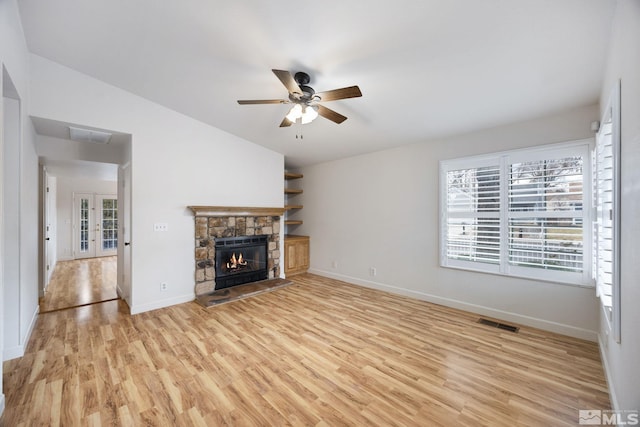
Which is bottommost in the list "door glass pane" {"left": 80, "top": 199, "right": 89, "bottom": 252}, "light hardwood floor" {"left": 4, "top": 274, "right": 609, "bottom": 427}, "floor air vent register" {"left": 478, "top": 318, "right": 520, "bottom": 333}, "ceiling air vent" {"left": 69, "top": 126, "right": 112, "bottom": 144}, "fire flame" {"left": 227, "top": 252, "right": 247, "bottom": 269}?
"light hardwood floor" {"left": 4, "top": 274, "right": 609, "bottom": 427}

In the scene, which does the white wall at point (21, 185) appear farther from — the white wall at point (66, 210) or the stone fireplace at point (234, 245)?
the white wall at point (66, 210)

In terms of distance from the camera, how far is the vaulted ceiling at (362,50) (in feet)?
6.30

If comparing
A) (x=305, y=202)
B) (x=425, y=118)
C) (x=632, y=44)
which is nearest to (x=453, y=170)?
(x=425, y=118)

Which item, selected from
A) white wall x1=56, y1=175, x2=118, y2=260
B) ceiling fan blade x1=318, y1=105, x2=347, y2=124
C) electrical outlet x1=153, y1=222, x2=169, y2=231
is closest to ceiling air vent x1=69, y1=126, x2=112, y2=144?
electrical outlet x1=153, y1=222, x2=169, y2=231

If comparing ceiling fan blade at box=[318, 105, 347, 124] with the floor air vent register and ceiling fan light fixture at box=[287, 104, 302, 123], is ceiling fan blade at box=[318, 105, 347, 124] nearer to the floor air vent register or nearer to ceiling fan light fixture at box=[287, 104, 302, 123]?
ceiling fan light fixture at box=[287, 104, 302, 123]

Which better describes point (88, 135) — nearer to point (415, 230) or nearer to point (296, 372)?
point (296, 372)

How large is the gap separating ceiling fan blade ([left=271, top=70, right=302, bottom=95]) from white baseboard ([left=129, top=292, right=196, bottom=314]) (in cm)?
348

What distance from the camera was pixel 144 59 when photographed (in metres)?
2.83

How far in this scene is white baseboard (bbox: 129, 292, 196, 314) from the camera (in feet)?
11.9

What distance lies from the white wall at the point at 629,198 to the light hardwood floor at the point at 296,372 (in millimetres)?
619

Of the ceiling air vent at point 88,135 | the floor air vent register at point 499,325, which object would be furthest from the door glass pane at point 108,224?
the floor air vent register at point 499,325

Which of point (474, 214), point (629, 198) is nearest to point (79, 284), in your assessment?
point (474, 214)

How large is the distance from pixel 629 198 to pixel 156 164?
4750 millimetres

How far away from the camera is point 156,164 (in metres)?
3.82
